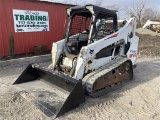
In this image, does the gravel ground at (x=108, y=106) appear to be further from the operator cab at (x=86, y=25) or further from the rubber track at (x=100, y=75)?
the operator cab at (x=86, y=25)

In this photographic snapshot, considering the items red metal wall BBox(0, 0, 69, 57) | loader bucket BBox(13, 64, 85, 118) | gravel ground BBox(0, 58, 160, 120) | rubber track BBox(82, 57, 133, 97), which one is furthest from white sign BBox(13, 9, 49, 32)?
rubber track BBox(82, 57, 133, 97)

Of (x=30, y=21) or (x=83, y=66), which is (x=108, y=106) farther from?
(x=30, y=21)

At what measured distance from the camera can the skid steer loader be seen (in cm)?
427

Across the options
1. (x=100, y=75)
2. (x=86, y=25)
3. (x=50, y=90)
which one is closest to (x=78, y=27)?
(x=86, y=25)

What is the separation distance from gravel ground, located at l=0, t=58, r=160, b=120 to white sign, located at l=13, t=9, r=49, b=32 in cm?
370

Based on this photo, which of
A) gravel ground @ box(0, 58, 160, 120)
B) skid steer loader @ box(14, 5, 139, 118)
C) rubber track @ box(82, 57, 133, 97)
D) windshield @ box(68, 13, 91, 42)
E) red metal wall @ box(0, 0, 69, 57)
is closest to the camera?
gravel ground @ box(0, 58, 160, 120)

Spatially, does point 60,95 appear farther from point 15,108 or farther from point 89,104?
point 15,108

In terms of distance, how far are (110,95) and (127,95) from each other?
439mm

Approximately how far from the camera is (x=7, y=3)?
832cm

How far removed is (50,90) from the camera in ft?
15.8

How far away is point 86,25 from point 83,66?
1952 mm

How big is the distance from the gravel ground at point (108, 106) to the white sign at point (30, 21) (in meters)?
3.70

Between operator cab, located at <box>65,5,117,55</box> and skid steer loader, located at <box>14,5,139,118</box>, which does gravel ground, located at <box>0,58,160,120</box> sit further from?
operator cab, located at <box>65,5,117,55</box>

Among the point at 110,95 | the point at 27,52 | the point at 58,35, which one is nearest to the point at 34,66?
the point at 110,95
